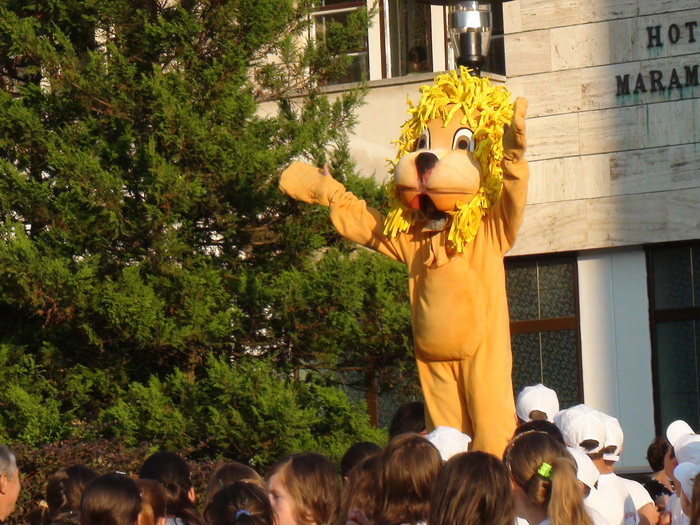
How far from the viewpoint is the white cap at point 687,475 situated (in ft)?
14.7

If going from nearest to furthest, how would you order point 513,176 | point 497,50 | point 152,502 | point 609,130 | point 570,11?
point 152,502, point 513,176, point 609,130, point 570,11, point 497,50

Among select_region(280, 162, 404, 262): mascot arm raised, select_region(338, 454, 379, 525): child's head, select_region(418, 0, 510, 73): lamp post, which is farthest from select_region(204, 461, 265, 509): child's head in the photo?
select_region(418, 0, 510, 73): lamp post

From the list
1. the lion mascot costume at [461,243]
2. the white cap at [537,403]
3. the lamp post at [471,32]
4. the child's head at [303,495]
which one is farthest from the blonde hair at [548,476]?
the lamp post at [471,32]

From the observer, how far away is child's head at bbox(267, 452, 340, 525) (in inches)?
200

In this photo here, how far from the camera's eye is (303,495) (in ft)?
16.7

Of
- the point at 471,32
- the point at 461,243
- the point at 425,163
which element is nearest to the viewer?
the point at 425,163

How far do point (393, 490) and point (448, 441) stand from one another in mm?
1302

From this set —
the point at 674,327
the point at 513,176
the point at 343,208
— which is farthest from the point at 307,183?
the point at 674,327

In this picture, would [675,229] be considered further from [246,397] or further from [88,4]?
[88,4]

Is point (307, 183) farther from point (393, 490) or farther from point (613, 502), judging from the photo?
point (393, 490)

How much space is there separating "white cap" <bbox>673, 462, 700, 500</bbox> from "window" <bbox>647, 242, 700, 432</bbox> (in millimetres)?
7520

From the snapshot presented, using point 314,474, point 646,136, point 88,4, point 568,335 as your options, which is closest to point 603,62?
point 646,136

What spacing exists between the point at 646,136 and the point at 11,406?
246 inches

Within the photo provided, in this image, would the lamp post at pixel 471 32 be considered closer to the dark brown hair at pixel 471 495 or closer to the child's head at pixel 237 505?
the child's head at pixel 237 505
